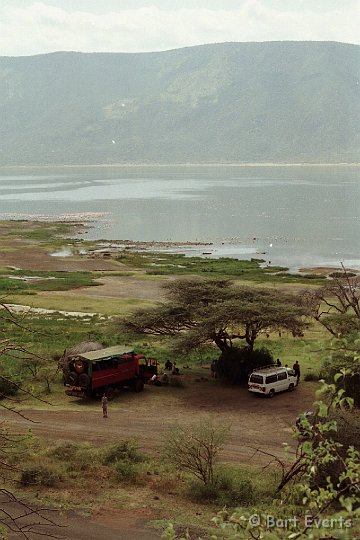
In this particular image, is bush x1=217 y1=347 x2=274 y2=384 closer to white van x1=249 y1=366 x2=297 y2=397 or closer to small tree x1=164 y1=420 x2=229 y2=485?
white van x1=249 y1=366 x2=297 y2=397

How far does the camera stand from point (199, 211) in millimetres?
181500

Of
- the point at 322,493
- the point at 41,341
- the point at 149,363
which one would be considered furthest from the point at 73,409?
the point at 322,493

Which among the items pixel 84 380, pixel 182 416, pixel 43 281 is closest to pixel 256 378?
pixel 182 416

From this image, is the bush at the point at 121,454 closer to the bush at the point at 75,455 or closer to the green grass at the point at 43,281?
the bush at the point at 75,455

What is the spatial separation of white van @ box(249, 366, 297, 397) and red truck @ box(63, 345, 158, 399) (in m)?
5.69

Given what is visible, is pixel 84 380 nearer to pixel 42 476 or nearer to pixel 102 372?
pixel 102 372

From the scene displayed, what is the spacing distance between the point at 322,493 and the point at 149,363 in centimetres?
2916

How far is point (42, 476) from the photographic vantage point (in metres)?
21.7

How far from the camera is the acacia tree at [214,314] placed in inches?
1364

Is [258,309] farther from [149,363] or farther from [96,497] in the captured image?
[96,497]

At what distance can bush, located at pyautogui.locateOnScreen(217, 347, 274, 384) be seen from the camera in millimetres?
35688

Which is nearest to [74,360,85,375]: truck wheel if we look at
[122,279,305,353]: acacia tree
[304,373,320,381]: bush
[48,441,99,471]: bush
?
[122,279,305,353]: acacia tree

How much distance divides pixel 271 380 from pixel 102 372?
8099mm

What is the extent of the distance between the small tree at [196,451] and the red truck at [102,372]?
10057 millimetres
